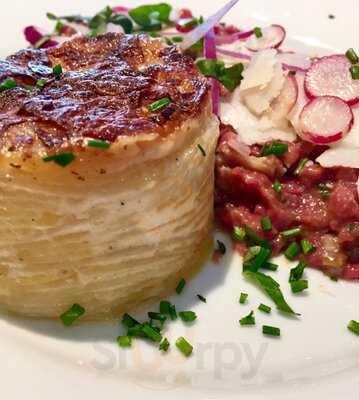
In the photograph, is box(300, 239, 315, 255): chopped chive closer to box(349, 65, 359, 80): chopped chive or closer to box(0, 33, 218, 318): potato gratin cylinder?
box(0, 33, 218, 318): potato gratin cylinder

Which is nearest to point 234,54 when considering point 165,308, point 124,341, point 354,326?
point 165,308

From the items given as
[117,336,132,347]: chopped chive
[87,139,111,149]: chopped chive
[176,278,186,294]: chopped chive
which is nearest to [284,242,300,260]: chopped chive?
[176,278,186,294]: chopped chive

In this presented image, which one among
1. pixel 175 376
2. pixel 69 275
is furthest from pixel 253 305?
pixel 69 275

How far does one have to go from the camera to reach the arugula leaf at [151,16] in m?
4.50

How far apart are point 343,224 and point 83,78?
139cm

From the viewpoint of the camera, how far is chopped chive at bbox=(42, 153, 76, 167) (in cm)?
235

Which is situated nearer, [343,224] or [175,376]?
[175,376]

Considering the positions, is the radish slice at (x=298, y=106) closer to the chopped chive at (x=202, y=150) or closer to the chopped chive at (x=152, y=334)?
the chopped chive at (x=202, y=150)

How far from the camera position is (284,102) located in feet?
10.8

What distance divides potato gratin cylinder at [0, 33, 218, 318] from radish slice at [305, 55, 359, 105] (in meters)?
0.74

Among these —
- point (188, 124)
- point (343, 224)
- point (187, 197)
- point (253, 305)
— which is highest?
point (188, 124)

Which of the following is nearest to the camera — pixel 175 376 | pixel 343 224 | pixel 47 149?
pixel 47 149

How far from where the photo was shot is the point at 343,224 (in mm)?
3064

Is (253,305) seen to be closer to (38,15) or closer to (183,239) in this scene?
(183,239)
